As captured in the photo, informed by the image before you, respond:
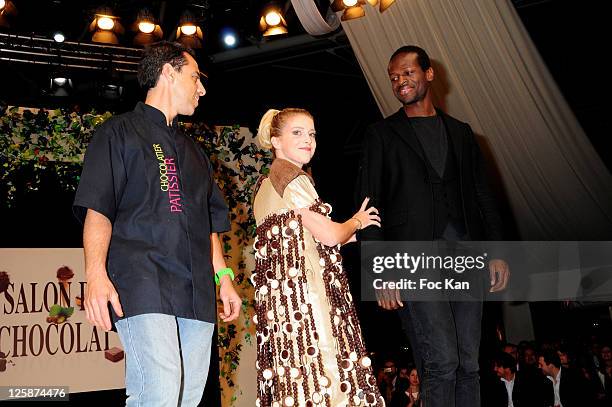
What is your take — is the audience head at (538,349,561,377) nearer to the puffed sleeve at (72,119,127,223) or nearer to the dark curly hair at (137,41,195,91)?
the dark curly hair at (137,41,195,91)

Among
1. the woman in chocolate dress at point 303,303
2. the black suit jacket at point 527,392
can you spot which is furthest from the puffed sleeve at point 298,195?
the black suit jacket at point 527,392

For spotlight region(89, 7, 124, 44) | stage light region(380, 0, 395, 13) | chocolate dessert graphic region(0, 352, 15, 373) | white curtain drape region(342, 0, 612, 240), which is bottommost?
chocolate dessert graphic region(0, 352, 15, 373)

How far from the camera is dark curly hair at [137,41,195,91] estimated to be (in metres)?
2.40

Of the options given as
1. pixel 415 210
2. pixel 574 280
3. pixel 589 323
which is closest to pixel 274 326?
pixel 415 210

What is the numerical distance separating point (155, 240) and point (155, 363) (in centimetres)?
34

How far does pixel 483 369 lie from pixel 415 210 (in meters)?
4.91

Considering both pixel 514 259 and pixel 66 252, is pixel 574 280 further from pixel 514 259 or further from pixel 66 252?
pixel 66 252

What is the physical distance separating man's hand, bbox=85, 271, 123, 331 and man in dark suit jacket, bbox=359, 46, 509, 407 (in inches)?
44.8

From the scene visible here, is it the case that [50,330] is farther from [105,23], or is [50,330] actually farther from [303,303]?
[303,303]

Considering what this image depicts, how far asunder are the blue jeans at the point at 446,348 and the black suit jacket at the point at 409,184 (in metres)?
0.28

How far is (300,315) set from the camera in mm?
2709

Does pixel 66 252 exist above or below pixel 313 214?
above

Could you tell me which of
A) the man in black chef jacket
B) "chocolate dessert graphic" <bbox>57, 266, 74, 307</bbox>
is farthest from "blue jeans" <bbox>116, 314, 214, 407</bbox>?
"chocolate dessert graphic" <bbox>57, 266, 74, 307</bbox>

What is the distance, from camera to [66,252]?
17.8 ft
